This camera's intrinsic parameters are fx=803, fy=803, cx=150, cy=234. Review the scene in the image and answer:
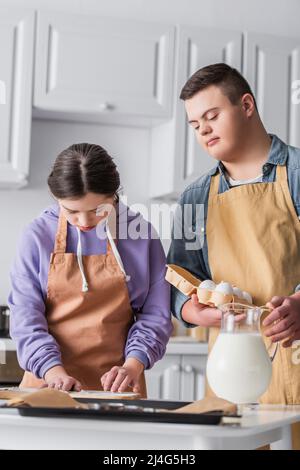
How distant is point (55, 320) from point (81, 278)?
0.11 m

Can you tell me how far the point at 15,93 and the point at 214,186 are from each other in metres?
1.61

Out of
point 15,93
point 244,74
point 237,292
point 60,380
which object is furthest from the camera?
point 244,74

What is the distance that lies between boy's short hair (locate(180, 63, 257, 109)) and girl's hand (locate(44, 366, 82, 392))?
72 centimetres

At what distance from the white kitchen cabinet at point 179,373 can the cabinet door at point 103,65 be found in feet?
3.36

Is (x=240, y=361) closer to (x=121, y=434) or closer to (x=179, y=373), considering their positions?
(x=121, y=434)

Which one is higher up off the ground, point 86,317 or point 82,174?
point 82,174

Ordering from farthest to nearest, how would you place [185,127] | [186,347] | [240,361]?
[185,127], [186,347], [240,361]

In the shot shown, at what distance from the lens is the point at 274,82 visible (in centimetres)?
364

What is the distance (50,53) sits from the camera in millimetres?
3369

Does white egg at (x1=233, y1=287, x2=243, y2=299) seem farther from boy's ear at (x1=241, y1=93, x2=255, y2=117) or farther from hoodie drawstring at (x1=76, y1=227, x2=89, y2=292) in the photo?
boy's ear at (x1=241, y1=93, x2=255, y2=117)

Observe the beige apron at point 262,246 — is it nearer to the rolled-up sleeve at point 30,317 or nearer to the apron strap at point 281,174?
the apron strap at point 281,174

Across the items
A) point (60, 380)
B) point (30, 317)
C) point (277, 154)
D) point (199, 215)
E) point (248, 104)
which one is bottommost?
point (60, 380)

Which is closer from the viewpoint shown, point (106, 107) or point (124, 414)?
point (124, 414)

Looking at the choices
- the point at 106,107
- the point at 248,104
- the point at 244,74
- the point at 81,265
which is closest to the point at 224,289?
the point at 81,265
